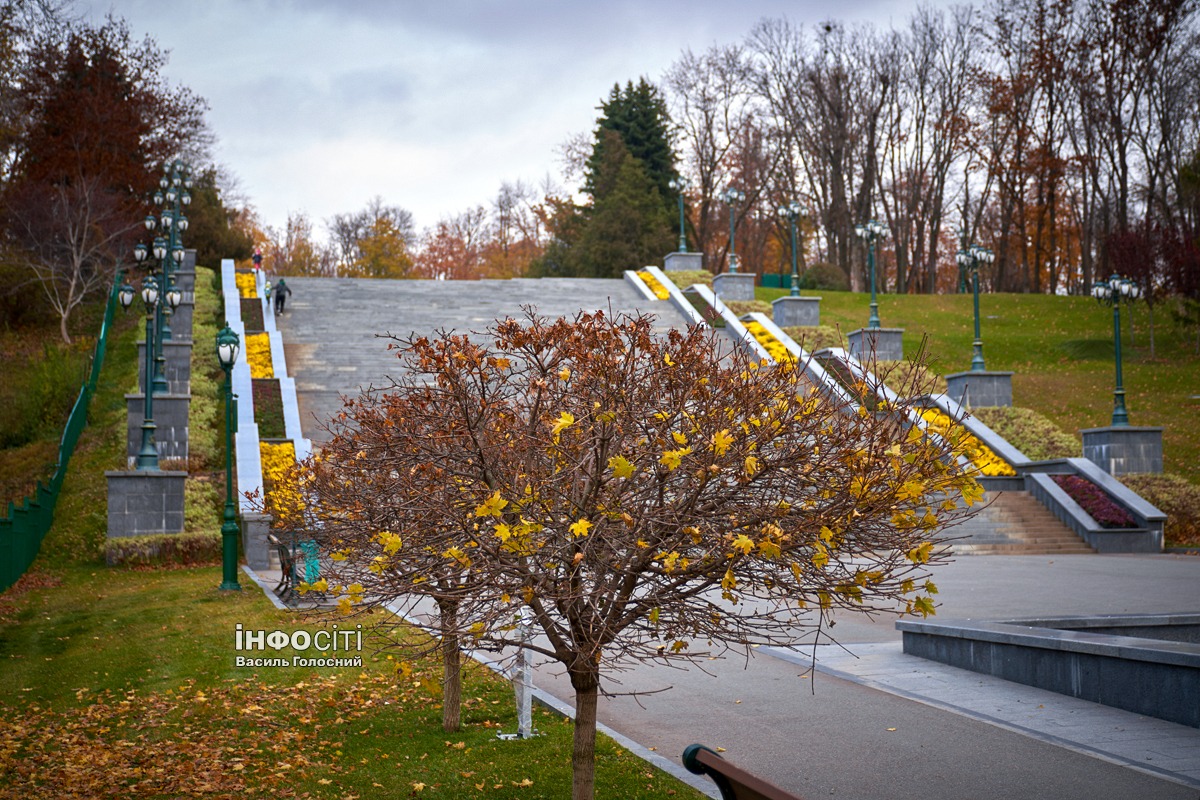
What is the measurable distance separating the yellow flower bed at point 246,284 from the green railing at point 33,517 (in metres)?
9.25

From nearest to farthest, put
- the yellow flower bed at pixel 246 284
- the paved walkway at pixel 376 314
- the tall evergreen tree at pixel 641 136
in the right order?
the paved walkway at pixel 376 314 → the yellow flower bed at pixel 246 284 → the tall evergreen tree at pixel 641 136

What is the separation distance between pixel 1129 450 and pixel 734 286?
55.4 feet

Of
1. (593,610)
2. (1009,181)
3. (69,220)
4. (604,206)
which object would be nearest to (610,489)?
(593,610)

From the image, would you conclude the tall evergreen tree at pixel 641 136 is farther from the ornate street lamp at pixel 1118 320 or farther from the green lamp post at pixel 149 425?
the green lamp post at pixel 149 425

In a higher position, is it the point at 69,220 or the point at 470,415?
the point at 69,220

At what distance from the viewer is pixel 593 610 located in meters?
4.76

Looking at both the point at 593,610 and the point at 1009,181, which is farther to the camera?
the point at 1009,181

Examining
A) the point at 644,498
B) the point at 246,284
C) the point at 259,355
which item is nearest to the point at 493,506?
the point at 644,498

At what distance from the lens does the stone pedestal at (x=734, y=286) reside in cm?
3691

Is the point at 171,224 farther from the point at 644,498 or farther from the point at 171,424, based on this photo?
the point at 644,498

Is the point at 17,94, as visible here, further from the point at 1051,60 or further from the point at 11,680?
the point at 1051,60

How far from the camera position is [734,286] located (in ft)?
122

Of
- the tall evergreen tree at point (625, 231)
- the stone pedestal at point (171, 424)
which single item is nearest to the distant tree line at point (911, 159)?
the tall evergreen tree at point (625, 231)

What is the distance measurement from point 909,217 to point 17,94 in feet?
132
